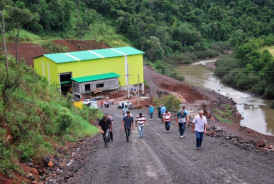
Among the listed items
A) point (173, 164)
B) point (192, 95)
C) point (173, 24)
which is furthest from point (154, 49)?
point (173, 164)

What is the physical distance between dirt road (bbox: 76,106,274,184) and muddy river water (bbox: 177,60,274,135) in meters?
20.5

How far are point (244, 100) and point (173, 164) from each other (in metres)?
37.9

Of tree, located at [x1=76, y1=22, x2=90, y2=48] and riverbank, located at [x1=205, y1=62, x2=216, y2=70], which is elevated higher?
tree, located at [x1=76, y1=22, x2=90, y2=48]

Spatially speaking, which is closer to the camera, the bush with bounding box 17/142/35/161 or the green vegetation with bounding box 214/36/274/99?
the bush with bounding box 17/142/35/161

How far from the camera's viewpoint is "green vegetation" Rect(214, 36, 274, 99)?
155ft

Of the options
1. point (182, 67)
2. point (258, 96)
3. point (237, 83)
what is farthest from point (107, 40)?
point (258, 96)

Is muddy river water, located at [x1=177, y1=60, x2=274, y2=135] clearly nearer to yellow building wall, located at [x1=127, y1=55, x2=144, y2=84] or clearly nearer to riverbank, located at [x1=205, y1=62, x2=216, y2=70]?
riverbank, located at [x1=205, y1=62, x2=216, y2=70]

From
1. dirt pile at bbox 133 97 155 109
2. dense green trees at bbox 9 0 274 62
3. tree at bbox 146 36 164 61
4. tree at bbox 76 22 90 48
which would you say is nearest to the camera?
dirt pile at bbox 133 97 155 109

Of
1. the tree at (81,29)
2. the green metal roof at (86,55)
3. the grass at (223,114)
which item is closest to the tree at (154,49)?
the tree at (81,29)

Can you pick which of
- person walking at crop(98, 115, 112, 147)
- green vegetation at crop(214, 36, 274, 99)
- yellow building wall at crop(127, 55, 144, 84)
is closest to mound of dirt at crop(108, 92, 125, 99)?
yellow building wall at crop(127, 55, 144, 84)

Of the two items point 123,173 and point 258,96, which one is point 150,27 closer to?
point 258,96

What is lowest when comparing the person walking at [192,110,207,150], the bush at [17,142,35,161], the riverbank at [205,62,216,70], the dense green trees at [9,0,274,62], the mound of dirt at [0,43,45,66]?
the bush at [17,142,35,161]

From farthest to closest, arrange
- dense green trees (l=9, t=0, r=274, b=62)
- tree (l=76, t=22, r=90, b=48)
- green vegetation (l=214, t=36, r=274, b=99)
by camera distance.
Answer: dense green trees (l=9, t=0, r=274, b=62)
tree (l=76, t=22, r=90, b=48)
green vegetation (l=214, t=36, r=274, b=99)

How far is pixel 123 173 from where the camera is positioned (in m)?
9.05
